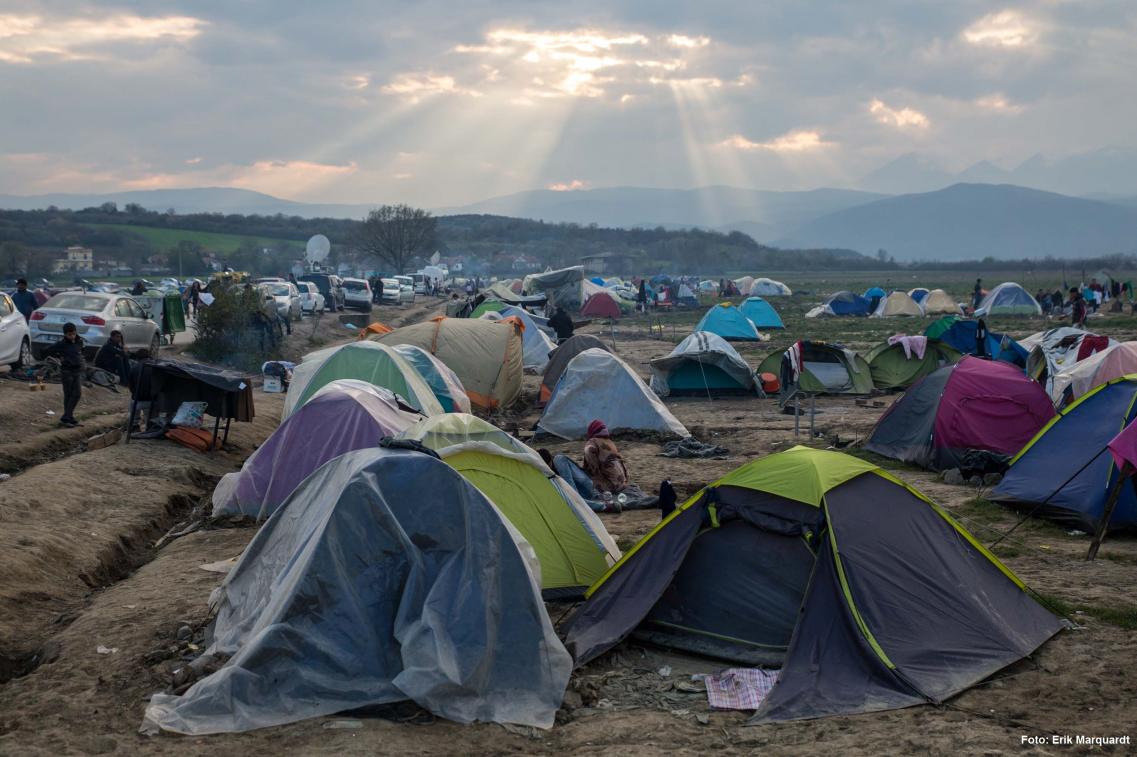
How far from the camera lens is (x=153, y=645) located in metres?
8.14

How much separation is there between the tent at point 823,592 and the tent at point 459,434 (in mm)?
1897

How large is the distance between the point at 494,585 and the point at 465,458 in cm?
245

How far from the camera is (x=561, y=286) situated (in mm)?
49812

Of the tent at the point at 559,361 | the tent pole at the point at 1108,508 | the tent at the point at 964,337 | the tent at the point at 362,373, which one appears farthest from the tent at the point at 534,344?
the tent pole at the point at 1108,508

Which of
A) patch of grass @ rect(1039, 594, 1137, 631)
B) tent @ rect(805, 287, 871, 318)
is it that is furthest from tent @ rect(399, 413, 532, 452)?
tent @ rect(805, 287, 871, 318)

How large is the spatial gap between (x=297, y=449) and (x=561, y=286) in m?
38.0

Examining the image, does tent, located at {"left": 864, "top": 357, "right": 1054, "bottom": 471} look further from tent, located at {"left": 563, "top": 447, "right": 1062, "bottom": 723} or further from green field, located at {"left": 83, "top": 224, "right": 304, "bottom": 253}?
green field, located at {"left": 83, "top": 224, "right": 304, "bottom": 253}

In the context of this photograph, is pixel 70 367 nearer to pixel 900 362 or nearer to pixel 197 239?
pixel 900 362

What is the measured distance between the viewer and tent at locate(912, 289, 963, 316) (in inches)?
2131

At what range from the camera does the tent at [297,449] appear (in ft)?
39.9

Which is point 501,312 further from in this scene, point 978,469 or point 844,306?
point 844,306

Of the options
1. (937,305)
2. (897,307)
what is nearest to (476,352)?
(897,307)

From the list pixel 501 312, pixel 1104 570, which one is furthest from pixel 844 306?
pixel 1104 570

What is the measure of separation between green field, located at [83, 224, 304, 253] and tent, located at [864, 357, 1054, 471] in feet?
318
